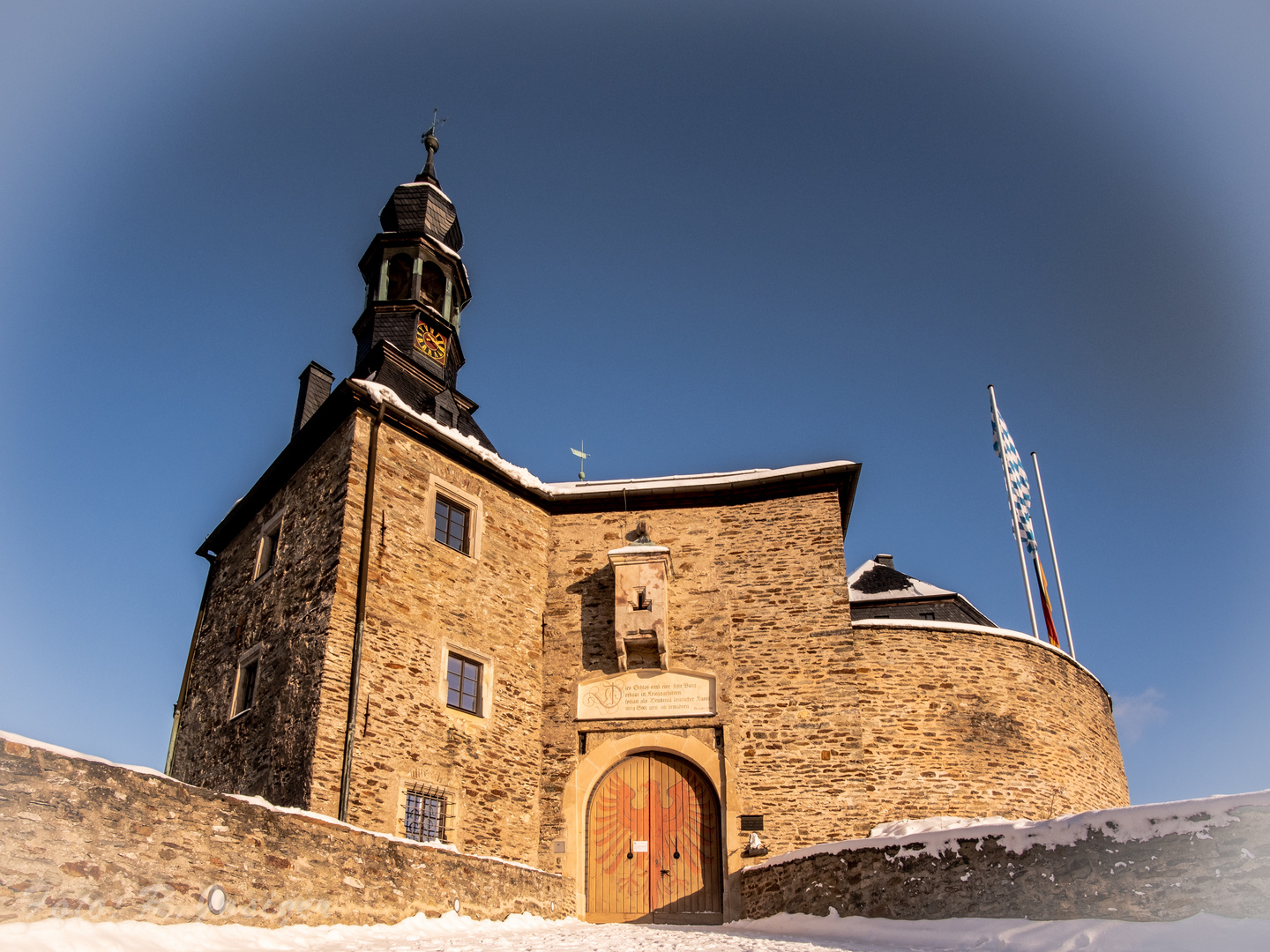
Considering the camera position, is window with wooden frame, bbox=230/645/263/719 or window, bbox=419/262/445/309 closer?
window with wooden frame, bbox=230/645/263/719

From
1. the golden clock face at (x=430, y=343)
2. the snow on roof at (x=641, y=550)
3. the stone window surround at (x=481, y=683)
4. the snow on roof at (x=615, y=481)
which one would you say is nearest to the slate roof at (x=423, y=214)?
the golden clock face at (x=430, y=343)

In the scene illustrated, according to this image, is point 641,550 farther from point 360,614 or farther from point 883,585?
point 883,585

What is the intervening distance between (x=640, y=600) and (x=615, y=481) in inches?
105

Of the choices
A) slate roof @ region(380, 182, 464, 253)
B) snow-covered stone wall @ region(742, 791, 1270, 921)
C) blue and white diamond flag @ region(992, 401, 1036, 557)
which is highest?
slate roof @ region(380, 182, 464, 253)

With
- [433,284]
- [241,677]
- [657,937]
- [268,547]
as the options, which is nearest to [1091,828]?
[657,937]

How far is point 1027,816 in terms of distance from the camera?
1435 cm

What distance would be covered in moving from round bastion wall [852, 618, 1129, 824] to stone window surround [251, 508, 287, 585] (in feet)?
29.4

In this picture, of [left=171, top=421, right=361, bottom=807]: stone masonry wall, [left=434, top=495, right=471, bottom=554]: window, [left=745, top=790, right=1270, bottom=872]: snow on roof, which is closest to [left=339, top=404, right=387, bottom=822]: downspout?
[left=171, top=421, right=361, bottom=807]: stone masonry wall

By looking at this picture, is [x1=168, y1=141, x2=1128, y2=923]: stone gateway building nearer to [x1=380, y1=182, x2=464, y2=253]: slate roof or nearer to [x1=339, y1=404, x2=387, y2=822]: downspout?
[x1=339, y1=404, x2=387, y2=822]: downspout

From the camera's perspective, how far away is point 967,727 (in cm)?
1469

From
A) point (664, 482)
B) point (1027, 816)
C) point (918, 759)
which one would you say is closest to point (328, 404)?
point (664, 482)

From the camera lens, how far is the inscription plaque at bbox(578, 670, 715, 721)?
49.1 ft

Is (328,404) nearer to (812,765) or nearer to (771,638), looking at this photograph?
(771,638)

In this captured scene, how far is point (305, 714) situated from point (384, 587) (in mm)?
2017
